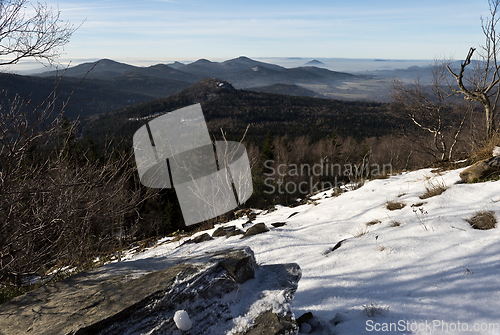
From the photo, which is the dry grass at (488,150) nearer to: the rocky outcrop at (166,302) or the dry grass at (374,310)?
the dry grass at (374,310)

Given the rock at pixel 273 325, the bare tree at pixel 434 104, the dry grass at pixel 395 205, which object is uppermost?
the bare tree at pixel 434 104

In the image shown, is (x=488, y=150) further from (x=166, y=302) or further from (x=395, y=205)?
(x=166, y=302)

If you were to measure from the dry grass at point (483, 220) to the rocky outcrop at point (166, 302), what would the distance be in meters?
2.43

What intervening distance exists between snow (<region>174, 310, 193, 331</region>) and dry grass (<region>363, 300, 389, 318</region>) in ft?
4.78

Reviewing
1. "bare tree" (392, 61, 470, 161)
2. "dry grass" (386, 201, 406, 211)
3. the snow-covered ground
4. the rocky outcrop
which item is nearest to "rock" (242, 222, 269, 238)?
the snow-covered ground

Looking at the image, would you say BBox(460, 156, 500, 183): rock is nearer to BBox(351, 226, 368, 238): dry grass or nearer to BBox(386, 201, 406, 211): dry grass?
BBox(386, 201, 406, 211): dry grass

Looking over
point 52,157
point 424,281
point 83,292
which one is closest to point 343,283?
point 424,281

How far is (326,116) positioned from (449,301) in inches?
3987

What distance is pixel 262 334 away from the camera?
1.76m

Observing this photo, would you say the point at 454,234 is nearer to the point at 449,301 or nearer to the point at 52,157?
the point at 449,301

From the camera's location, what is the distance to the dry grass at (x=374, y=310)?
2.04m

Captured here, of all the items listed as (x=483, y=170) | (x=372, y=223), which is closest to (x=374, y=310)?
(x=372, y=223)

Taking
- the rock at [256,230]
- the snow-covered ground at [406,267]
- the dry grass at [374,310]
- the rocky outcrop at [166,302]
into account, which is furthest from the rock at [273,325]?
the rock at [256,230]

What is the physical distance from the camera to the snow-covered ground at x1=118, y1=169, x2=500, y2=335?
1.91m
